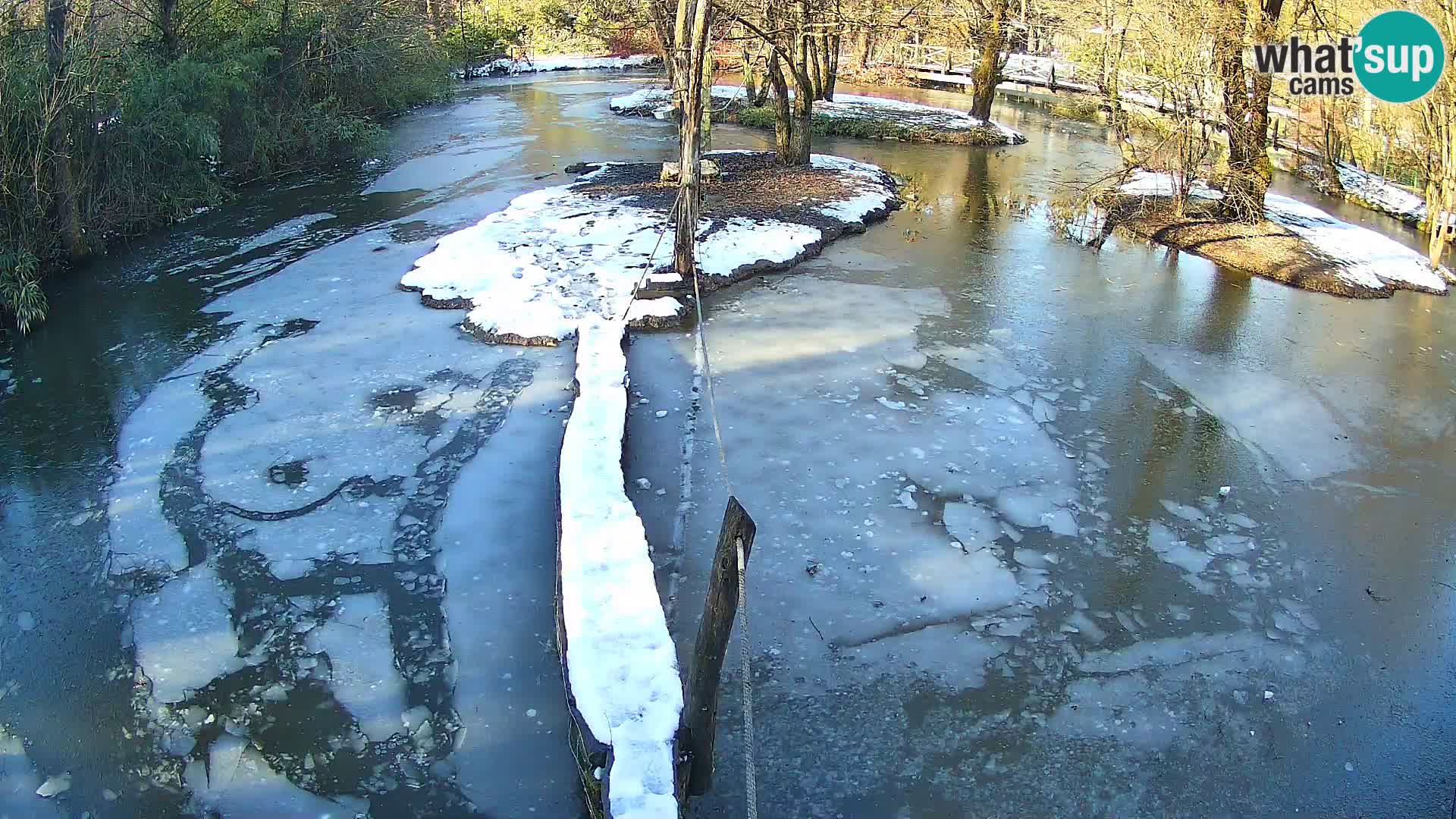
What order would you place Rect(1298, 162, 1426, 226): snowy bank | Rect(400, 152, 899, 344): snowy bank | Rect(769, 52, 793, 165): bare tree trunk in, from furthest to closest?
Rect(769, 52, 793, 165): bare tree trunk
Rect(1298, 162, 1426, 226): snowy bank
Rect(400, 152, 899, 344): snowy bank

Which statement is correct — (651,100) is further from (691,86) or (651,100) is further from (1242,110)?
(691,86)

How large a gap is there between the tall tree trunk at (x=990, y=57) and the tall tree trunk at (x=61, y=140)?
17776 millimetres

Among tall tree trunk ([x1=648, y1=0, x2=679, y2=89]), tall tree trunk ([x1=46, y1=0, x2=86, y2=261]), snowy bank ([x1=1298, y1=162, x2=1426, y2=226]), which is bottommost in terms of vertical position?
snowy bank ([x1=1298, y1=162, x2=1426, y2=226])

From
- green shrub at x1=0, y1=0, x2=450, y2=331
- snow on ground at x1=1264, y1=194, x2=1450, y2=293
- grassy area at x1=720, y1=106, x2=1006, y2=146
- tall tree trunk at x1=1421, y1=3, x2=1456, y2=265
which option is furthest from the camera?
grassy area at x1=720, y1=106, x2=1006, y2=146

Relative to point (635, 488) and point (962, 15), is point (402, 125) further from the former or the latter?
point (635, 488)

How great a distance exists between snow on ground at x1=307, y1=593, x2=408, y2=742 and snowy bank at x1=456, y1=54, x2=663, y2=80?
3176 centimetres

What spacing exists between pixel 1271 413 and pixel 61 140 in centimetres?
1316

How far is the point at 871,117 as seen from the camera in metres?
24.6

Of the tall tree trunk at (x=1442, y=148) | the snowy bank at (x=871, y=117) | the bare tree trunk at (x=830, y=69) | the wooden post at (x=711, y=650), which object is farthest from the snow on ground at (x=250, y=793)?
the bare tree trunk at (x=830, y=69)

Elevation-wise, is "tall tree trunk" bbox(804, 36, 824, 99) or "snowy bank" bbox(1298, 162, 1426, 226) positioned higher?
"tall tree trunk" bbox(804, 36, 824, 99)

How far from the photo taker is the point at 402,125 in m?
24.5

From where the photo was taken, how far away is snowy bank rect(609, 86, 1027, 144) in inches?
893

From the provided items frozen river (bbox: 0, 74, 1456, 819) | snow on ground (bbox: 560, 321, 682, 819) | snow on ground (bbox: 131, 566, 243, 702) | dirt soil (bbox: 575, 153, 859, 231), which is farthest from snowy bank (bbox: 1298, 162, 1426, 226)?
snow on ground (bbox: 131, 566, 243, 702)

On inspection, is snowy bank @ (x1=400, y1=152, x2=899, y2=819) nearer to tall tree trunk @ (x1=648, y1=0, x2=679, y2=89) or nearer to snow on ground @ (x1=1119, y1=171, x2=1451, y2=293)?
tall tree trunk @ (x1=648, y1=0, x2=679, y2=89)
